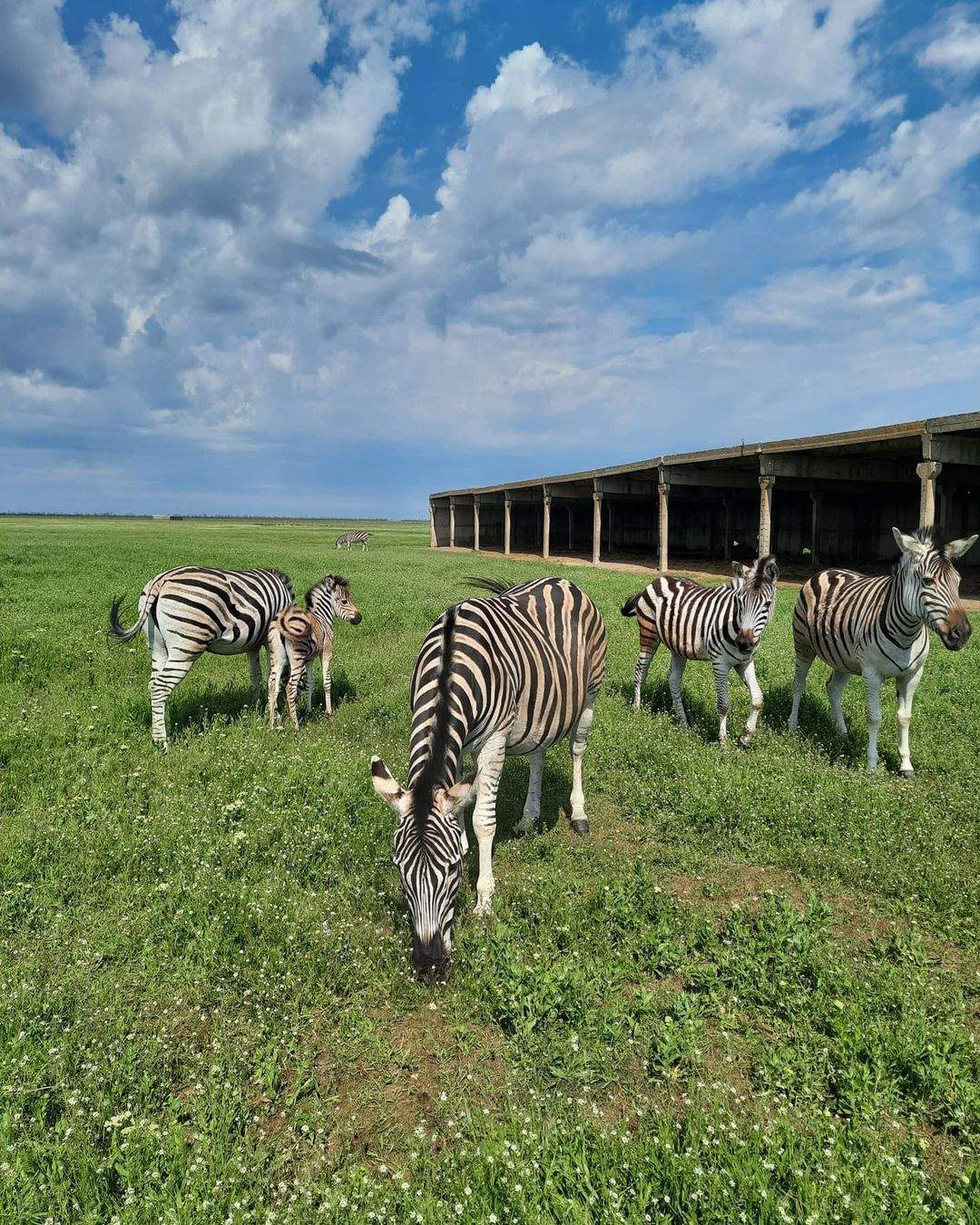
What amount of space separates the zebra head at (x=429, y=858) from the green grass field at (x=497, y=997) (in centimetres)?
42

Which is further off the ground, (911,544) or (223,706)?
(911,544)

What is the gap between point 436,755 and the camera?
4.08 m

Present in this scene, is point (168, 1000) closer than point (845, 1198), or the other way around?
point (845, 1198)

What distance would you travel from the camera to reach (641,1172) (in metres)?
2.78

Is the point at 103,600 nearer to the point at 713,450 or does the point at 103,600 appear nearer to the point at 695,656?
the point at 695,656

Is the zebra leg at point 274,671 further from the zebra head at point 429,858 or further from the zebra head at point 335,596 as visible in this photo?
the zebra head at point 429,858

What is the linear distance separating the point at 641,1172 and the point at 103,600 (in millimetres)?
16876

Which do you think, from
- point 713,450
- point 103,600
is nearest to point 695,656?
point 103,600

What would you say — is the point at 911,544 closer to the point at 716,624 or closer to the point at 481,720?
the point at 716,624

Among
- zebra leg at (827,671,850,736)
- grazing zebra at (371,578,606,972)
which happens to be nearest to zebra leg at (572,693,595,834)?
grazing zebra at (371,578,606,972)

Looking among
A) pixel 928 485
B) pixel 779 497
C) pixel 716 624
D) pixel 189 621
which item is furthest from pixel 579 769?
pixel 779 497

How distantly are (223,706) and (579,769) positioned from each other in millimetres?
5722

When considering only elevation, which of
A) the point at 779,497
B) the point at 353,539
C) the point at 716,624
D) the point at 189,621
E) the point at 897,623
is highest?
the point at 779,497

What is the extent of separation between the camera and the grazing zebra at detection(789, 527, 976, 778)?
266 inches
